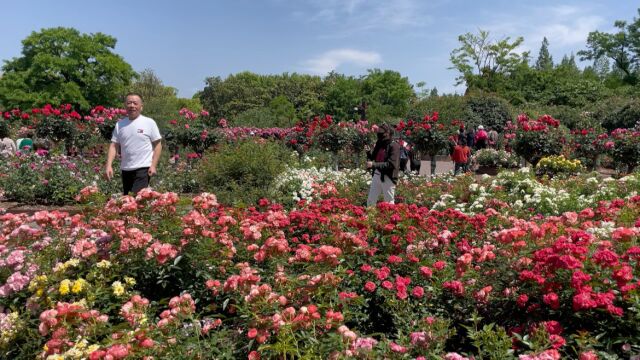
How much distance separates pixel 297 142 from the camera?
572 inches

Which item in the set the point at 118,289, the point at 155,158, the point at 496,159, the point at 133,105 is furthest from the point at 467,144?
the point at 118,289

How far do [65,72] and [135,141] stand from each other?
41.1m

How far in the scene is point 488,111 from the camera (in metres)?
27.5

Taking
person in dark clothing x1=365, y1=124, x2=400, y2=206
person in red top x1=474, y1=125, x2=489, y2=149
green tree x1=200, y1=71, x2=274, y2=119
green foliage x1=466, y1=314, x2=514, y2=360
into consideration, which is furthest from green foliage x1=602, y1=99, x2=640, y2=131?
green tree x1=200, y1=71, x2=274, y2=119

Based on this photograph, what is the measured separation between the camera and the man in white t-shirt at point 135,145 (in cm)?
573

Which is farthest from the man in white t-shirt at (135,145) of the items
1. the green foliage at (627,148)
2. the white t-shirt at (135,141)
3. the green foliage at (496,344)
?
the green foliage at (627,148)

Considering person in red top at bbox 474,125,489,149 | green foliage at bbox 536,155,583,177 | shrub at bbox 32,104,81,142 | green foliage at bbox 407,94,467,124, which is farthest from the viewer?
green foliage at bbox 407,94,467,124

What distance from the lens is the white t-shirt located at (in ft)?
18.9

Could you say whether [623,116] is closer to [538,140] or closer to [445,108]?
[445,108]

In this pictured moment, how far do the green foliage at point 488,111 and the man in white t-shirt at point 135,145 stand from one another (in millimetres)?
22510

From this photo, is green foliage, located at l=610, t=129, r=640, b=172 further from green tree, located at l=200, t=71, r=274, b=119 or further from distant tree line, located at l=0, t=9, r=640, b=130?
green tree, located at l=200, t=71, r=274, b=119

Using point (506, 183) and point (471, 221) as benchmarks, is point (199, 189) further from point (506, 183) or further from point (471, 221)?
point (471, 221)

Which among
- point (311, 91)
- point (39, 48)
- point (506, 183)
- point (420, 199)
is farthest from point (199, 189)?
point (311, 91)

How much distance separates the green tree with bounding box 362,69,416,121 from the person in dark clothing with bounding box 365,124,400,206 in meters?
50.8
